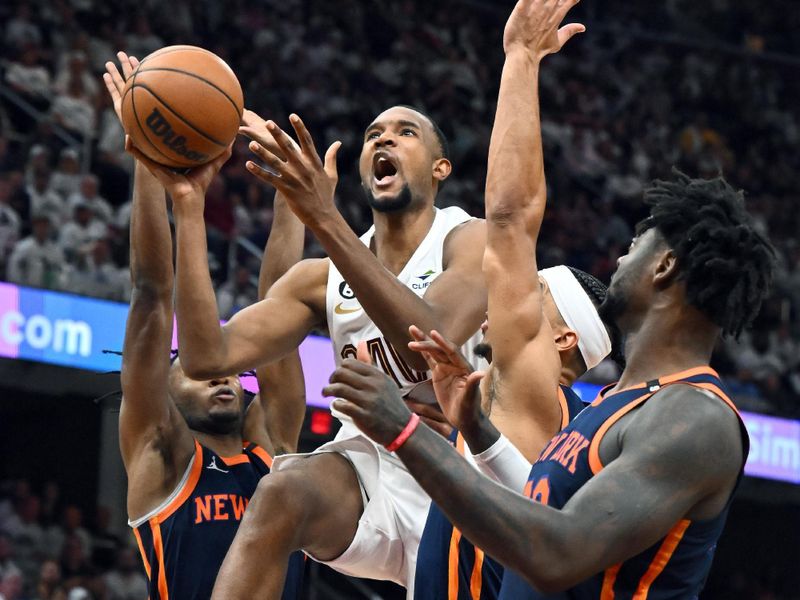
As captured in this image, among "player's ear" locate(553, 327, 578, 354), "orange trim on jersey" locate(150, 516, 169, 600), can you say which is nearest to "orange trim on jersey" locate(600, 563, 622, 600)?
"player's ear" locate(553, 327, 578, 354)

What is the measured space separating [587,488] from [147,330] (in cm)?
274

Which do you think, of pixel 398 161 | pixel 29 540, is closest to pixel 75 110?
pixel 29 540

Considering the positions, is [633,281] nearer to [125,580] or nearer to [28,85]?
[125,580]

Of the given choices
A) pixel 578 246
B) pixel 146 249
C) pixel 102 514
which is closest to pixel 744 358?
pixel 578 246

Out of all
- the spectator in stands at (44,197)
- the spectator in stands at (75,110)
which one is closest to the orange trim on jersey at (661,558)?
the spectator in stands at (44,197)

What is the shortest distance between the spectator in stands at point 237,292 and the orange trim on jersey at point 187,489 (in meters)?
5.40

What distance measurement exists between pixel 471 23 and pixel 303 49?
376 cm

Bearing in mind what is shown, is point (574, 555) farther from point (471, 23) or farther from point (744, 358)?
point (471, 23)

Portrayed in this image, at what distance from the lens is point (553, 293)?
4191mm

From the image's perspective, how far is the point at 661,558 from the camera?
275cm

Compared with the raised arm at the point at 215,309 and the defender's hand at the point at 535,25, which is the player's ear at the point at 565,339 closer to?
the defender's hand at the point at 535,25

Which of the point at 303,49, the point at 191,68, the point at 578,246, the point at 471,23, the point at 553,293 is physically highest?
the point at 471,23

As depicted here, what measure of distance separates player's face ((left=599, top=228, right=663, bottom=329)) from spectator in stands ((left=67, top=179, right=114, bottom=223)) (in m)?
8.61

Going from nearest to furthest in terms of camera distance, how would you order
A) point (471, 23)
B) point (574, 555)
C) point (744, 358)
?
point (574, 555) → point (744, 358) → point (471, 23)
